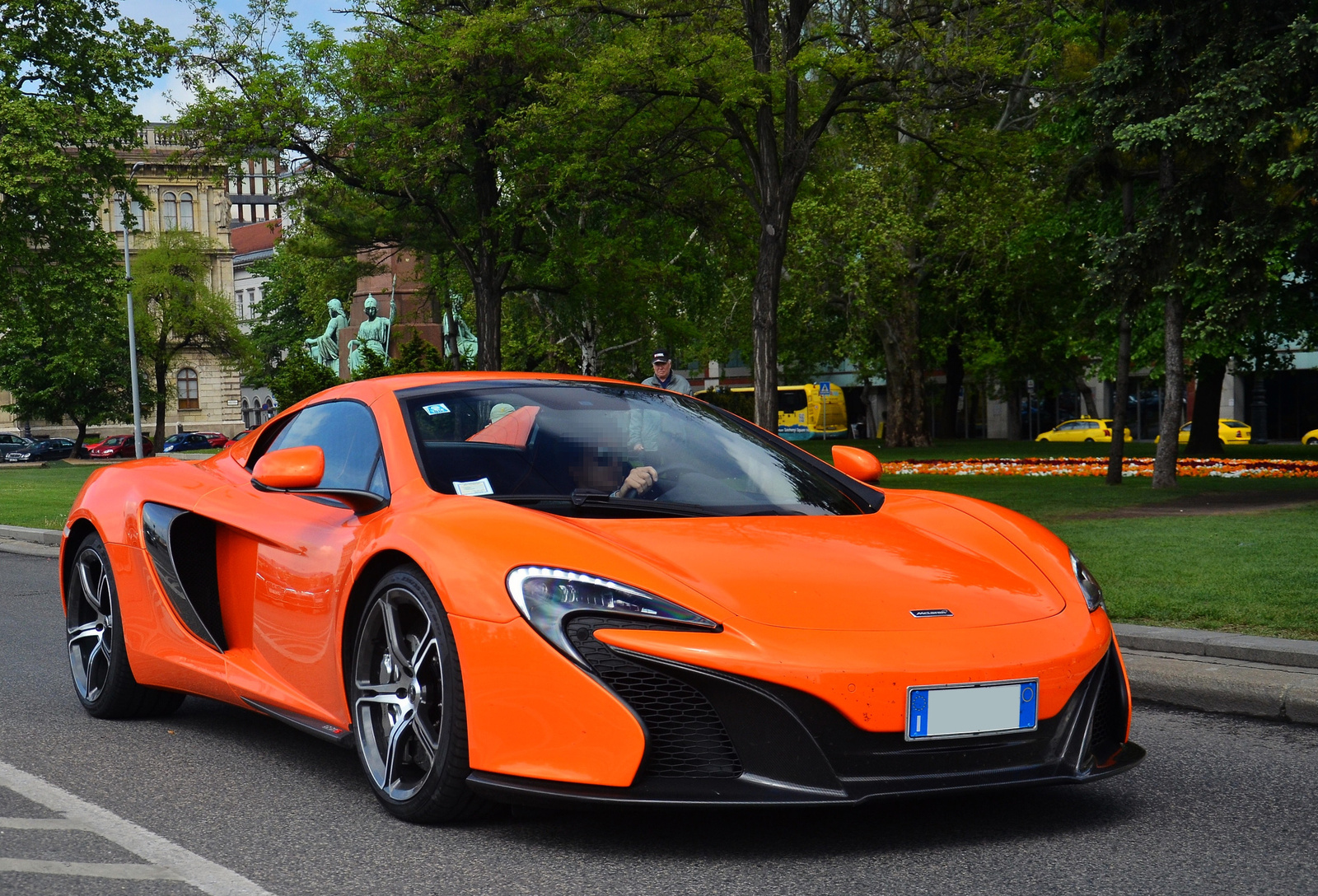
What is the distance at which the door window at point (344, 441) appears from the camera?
4723 millimetres

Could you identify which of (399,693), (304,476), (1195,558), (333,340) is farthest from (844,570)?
(333,340)

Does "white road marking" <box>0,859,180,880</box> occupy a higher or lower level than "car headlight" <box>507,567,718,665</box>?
lower

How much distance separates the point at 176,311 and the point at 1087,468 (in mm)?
49385

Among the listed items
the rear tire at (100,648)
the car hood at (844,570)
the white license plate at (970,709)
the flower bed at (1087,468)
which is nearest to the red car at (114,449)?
the flower bed at (1087,468)

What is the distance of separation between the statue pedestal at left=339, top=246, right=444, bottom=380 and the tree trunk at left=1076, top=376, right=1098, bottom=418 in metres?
27.8

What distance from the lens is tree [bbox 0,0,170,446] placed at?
30484 millimetres

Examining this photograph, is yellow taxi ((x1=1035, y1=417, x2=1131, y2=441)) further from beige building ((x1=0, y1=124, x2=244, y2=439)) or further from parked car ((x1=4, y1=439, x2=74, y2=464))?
parked car ((x1=4, y1=439, x2=74, y2=464))

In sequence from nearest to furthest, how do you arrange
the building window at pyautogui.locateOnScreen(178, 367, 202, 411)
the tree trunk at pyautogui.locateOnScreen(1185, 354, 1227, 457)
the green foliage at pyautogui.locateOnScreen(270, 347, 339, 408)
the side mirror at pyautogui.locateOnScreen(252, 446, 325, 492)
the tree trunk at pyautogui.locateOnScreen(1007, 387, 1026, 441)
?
1. the side mirror at pyautogui.locateOnScreen(252, 446, 325, 492)
2. the green foliage at pyautogui.locateOnScreen(270, 347, 339, 408)
3. the tree trunk at pyautogui.locateOnScreen(1185, 354, 1227, 457)
4. the tree trunk at pyautogui.locateOnScreen(1007, 387, 1026, 441)
5. the building window at pyautogui.locateOnScreen(178, 367, 202, 411)

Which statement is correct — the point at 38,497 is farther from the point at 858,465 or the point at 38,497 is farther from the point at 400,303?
the point at 858,465

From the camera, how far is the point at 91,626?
605 centimetres

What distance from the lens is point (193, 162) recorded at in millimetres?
25344

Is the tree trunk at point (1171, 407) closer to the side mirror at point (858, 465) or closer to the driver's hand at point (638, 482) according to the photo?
the side mirror at point (858, 465)

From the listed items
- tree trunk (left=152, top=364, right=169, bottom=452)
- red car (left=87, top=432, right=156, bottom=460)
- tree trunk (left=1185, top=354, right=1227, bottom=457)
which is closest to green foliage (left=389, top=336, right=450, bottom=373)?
tree trunk (left=1185, top=354, right=1227, bottom=457)

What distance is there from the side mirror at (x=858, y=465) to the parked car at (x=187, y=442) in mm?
77352
